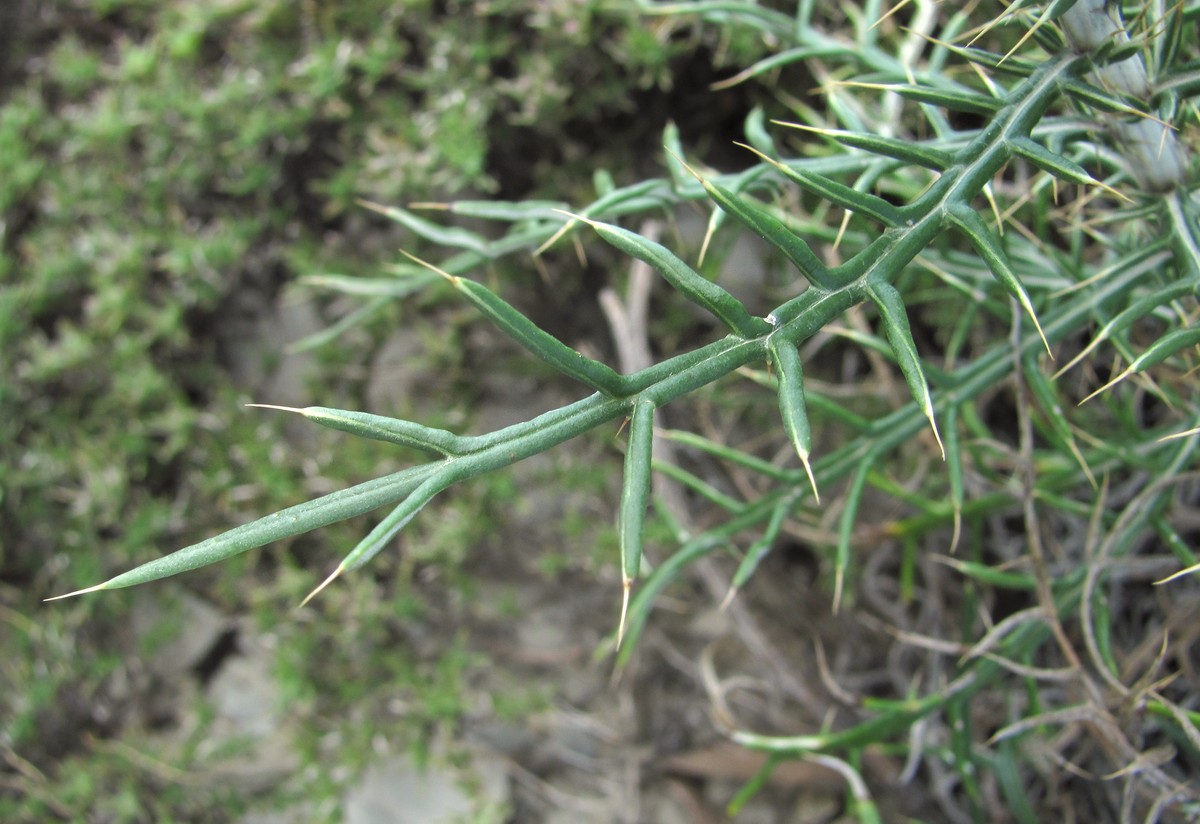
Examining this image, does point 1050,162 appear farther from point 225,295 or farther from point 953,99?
point 225,295

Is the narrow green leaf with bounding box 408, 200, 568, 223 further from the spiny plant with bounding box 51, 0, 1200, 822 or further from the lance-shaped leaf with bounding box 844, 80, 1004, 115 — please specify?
the lance-shaped leaf with bounding box 844, 80, 1004, 115

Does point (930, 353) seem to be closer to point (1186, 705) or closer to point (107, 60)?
point (1186, 705)

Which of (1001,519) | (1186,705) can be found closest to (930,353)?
(1001,519)

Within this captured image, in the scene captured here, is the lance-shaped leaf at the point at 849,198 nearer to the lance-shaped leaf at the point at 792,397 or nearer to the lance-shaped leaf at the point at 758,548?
the lance-shaped leaf at the point at 792,397

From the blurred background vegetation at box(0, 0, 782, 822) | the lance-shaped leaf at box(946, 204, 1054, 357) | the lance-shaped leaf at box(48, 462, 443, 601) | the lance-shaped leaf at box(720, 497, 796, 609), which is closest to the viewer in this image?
the lance-shaped leaf at box(48, 462, 443, 601)

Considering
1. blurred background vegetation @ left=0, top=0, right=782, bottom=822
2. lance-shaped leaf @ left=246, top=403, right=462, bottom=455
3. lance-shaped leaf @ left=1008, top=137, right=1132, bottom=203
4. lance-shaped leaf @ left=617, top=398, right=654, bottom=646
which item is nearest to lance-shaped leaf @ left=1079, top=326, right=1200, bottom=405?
lance-shaped leaf @ left=1008, top=137, right=1132, bottom=203

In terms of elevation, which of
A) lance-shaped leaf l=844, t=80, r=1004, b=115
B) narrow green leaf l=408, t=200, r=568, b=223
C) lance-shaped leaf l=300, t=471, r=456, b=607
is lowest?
narrow green leaf l=408, t=200, r=568, b=223
